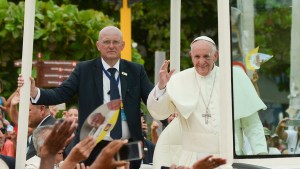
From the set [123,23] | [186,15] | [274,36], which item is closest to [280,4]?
[274,36]

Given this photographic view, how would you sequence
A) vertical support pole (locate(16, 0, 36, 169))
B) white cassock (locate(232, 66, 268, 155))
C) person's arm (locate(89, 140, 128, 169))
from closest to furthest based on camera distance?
person's arm (locate(89, 140, 128, 169)) < vertical support pole (locate(16, 0, 36, 169)) < white cassock (locate(232, 66, 268, 155))

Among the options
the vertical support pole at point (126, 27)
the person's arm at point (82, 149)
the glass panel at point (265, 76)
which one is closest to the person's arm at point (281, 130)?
the glass panel at point (265, 76)

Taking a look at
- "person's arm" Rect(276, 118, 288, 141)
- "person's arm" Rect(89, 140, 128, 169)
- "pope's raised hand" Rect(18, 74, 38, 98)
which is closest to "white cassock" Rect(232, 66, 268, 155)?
"person's arm" Rect(276, 118, 288, 141)

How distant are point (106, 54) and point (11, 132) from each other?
4045 mm

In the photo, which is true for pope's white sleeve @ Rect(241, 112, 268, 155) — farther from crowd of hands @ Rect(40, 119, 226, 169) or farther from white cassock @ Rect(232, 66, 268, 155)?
crowd of hands @ Rect(40, 119, 226, 169)

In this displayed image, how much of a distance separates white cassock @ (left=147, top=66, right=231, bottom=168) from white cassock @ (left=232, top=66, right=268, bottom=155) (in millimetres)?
179

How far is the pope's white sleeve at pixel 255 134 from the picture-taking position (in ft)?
24.1

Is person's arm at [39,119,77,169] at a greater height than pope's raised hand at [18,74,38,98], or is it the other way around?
pope's raised hand at [18,74,38,98]

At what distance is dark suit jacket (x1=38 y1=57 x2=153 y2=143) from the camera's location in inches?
307

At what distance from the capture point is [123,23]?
14492 mm

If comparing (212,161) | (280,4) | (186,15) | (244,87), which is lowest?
(212,161)

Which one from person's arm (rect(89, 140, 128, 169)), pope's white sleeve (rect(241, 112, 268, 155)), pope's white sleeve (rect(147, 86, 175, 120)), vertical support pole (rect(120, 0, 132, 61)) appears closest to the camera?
person's arm (rect(89, 140, 128, 169))

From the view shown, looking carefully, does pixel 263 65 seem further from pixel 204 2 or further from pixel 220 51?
pixel 204 2

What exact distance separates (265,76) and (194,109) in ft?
1.67
